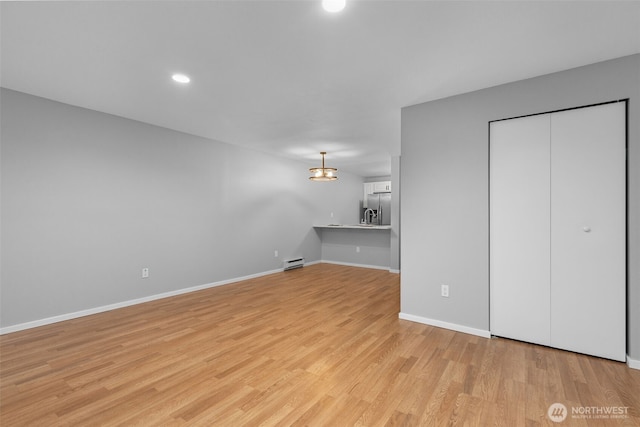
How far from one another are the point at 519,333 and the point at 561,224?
106 centimetres

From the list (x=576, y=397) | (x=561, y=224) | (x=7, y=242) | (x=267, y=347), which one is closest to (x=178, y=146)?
(x=7, y=242)

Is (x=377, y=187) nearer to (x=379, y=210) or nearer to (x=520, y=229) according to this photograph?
(x=379, y=210)

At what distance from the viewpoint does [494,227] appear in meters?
2.74

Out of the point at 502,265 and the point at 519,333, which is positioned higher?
the point at 502,265

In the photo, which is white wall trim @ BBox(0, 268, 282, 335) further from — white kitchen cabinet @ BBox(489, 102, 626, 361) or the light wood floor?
white kitchen cabinet @ BBox(489, 102, 626, 361)

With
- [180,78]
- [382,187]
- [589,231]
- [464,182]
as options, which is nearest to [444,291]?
[464,182]

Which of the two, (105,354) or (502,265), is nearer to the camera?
(105,354)

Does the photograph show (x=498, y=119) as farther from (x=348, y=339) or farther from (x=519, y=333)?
(x=348, y=339)

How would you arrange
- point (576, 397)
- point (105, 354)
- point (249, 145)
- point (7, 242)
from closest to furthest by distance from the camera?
point (576, 397)
point (105, 354)
point (7, 242)
point (249, 145)
